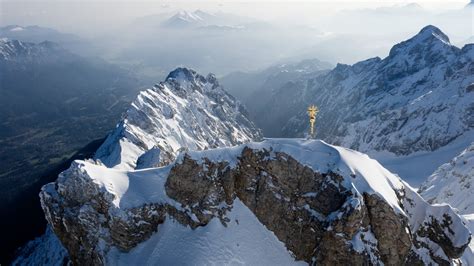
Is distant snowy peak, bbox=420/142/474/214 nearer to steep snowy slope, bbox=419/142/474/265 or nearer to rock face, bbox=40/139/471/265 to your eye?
steep snowy slope, bbox=419/142/474/265

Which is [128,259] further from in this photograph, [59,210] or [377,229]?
[377,229]

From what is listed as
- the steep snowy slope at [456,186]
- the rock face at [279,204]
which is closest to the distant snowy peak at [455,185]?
the steep snowy slope at [456,186]

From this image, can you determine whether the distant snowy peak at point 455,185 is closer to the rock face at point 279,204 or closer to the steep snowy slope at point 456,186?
the steep snowy slope at point 456,186

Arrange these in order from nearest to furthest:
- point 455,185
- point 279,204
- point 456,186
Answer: point 279,204
point 456,186
point 455,185

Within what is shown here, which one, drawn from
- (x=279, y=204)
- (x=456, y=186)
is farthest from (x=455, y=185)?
(x=279, y=204)

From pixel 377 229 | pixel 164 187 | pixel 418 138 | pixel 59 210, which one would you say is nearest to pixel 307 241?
pixel 377 229

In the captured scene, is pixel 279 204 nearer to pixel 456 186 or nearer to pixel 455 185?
pixel 456 186
